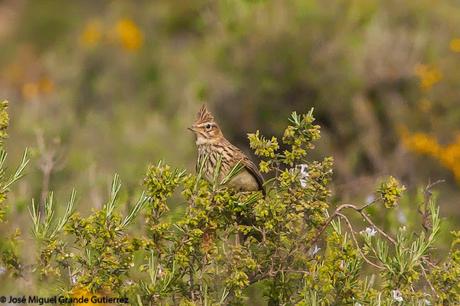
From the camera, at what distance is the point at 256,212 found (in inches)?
197

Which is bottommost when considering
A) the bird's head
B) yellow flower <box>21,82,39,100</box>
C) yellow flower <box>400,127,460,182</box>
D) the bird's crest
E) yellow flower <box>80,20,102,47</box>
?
the bird's head

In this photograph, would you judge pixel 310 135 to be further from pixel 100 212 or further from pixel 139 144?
pixel 139 144

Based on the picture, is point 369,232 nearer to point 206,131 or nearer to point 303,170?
point 303,170

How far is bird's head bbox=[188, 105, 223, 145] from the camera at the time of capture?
737cm

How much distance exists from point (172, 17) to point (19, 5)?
8976mm

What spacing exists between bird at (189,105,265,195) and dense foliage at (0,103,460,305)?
3.62 ft

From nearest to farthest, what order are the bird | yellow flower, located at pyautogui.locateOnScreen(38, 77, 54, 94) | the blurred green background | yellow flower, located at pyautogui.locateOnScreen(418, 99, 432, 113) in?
the bird → the blurred green background → yellow flower, located at pyautogui.locateOnScreen(418, 99, 432, 113) → yellow flower, located at pyautogui.locateOnScreen(38, 77, 54, 94)

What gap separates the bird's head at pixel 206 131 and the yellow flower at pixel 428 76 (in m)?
8.52

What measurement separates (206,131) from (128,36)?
16.1m

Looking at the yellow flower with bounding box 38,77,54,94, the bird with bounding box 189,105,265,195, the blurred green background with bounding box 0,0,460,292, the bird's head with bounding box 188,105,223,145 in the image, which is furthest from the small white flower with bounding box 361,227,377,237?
the yellow flower with bounding box 38,77,54,94

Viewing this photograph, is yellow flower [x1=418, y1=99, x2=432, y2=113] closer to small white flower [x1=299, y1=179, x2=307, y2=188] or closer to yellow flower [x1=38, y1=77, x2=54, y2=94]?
yellow flower [x1=38, y1=77, x2=54, y2=94]

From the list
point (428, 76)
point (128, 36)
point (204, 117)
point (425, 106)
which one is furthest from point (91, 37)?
point (204, 117)

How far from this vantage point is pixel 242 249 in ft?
16.6

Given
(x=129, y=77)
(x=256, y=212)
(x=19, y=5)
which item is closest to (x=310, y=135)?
(x=256, y=212)
